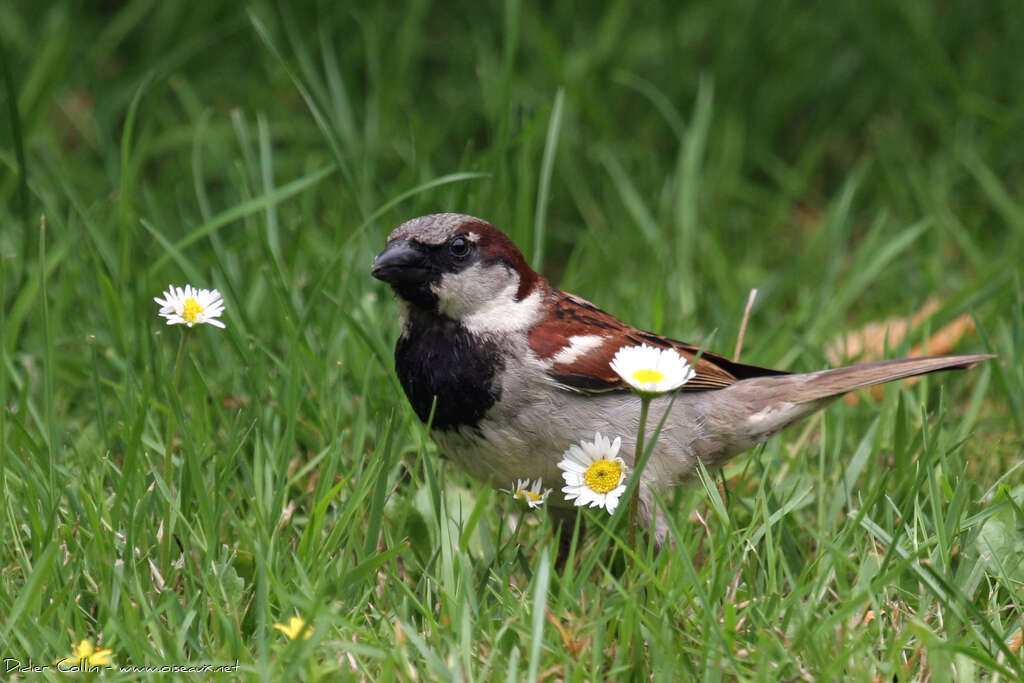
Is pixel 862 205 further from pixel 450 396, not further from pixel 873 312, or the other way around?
pixel 450 396

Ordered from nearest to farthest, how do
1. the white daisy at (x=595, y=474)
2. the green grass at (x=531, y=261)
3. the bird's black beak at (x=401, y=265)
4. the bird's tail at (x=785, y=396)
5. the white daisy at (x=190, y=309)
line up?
1. the green grass at (x=531, y=261)
2. the white daisy at (x=595, y=474)
3. the white daisy at (x=190, y=309)
4. the bird's black beak at (x=401, y=265)
5. the bird's tail at (x=785, y=396)

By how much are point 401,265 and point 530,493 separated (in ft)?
2.12

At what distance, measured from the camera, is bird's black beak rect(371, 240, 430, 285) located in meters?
2.92

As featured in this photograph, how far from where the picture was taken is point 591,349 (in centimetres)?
303

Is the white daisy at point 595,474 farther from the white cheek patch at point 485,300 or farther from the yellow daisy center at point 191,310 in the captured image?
the yellow daisy center at point 191,310

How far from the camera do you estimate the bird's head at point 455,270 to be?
2963 millimetres

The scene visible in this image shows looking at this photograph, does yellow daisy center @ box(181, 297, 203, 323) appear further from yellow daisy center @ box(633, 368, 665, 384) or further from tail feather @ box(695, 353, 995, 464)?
tail feather @ box(695, 353, 995, 464)

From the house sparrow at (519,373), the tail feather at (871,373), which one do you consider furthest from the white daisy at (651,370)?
the tail feather at (871,373)

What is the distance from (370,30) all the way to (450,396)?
2834mm

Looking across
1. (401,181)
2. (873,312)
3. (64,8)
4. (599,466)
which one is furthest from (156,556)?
(64,8)

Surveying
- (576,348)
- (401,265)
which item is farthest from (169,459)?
(576,348)

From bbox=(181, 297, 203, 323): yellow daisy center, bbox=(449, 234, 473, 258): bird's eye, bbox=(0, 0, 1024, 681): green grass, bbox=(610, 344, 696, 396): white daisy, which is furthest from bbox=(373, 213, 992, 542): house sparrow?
bbox=(181, 297, 203, 323): yellow daisy center

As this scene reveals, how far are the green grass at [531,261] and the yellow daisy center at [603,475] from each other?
0.09 m

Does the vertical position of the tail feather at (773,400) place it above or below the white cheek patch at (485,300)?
below
